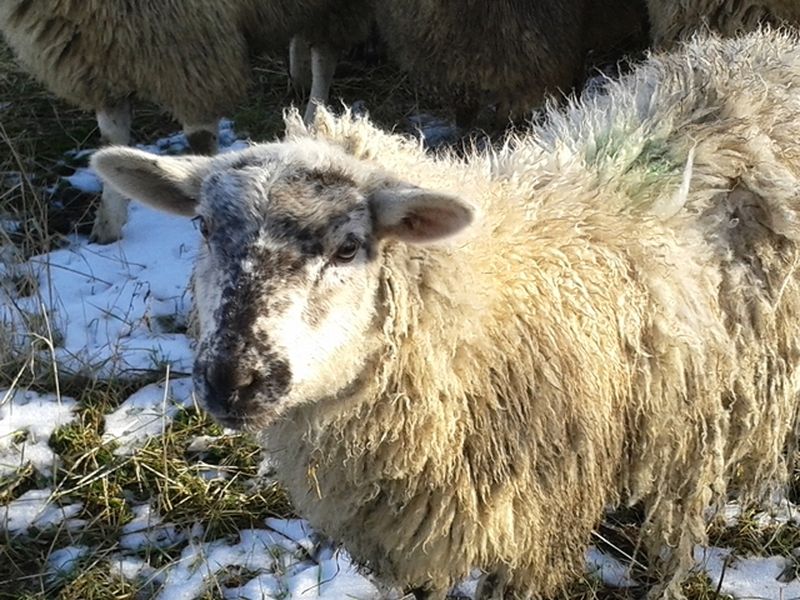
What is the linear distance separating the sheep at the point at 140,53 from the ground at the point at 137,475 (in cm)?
38

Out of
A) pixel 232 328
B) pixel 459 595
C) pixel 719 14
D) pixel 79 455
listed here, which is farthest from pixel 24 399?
pixel 719 14

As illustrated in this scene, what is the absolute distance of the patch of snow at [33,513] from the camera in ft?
9.73

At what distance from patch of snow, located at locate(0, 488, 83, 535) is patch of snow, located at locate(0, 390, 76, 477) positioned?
0.11 metres

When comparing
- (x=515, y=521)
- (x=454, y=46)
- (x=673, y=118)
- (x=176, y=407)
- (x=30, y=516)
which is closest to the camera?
(x=515, y=521)

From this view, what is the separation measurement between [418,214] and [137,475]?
1.68 metres

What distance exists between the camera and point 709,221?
2.29m

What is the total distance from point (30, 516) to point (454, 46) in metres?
2.50

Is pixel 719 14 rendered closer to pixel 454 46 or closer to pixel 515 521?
pixel 454 46

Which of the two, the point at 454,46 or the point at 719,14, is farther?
the point at 454,46

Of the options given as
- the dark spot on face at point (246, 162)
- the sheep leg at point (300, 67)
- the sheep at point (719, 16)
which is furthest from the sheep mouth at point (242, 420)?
the sheep leg at point (300, 67)

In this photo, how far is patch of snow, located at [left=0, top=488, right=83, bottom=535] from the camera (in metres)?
2.96

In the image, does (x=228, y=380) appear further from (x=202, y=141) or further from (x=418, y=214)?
(x=202, y=141)

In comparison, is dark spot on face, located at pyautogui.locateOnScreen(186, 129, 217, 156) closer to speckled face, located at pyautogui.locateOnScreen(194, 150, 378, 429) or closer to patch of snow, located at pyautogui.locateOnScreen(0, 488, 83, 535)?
patch of snow, located at pyautogui.locateOnScreen(0, 488, 83, 535)

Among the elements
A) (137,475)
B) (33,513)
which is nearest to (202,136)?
(137,475)
